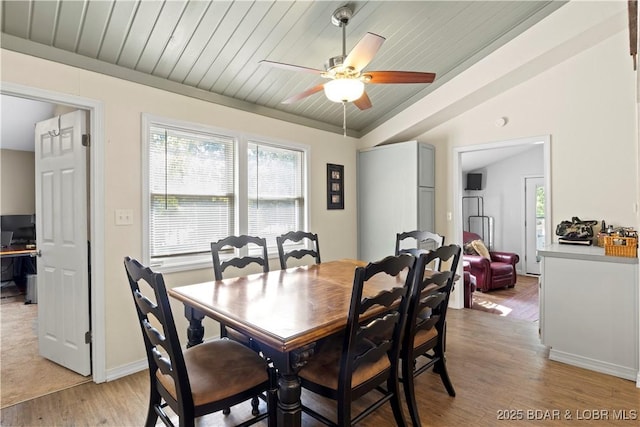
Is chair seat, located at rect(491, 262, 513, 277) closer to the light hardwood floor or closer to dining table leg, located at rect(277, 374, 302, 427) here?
the light hardwood floor

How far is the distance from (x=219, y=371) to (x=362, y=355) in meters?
0.71

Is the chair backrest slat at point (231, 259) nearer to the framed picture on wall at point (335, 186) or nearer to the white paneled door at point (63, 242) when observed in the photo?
the white paneled door at point (63, 242)

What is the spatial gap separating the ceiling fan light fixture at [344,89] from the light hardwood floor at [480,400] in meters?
2.05

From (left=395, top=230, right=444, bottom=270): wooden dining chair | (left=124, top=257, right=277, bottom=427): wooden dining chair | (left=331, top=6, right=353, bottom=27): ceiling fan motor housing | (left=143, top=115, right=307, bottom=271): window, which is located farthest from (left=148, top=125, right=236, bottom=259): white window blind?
(left=395, top=230, right=444, bottom=270): wooden dining chair

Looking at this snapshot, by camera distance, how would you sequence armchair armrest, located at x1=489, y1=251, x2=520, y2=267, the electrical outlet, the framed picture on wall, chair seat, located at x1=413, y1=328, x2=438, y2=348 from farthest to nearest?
1. armchair armrest, located at x1=489, y1=251, x2=520, y2=267
2. the framed picture on wall
3. the electrical outlet
4. chair seat, located at x1=413, y1=328, x2=438, y2=348

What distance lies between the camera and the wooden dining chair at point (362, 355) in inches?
57.5

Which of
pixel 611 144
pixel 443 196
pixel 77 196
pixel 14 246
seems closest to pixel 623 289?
pixel 611 144

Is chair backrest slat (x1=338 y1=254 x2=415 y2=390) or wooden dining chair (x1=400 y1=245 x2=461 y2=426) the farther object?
wooden dining chair (x1=400 y1=245 x2=461 y2=426)

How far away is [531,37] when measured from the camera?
124 inches

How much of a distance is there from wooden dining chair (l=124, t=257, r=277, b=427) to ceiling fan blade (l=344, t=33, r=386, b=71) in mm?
1546

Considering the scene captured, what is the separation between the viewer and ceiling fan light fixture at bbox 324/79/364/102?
6.71ft

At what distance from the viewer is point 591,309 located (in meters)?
2.62

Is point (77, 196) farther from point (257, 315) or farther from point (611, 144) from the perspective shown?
point (611, 144)

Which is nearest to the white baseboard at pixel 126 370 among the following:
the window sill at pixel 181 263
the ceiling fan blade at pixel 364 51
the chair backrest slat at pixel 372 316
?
the window sill at pixel 181 263
